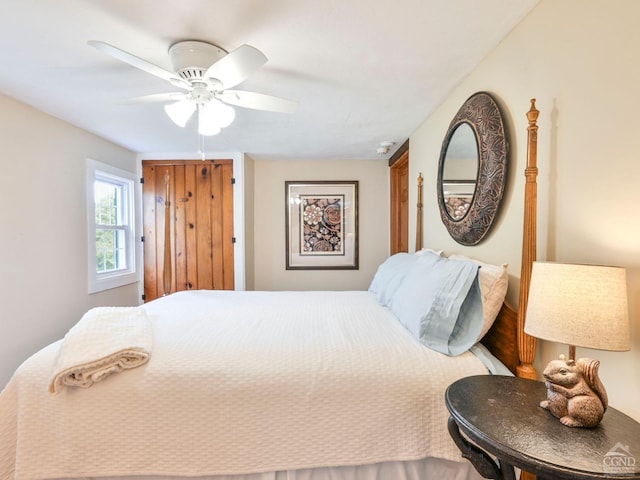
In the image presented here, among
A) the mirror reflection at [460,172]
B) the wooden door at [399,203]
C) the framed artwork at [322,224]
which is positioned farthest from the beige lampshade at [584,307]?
the framed artwork at [322,224]

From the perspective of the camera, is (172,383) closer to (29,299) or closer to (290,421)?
(290,421)

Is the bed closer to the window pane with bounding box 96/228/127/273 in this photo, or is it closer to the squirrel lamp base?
the squirrel lamp base

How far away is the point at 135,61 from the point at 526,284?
73.5 inches

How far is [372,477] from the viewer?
3.76 ft

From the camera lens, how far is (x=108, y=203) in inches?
126

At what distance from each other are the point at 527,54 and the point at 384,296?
1540 millimetres

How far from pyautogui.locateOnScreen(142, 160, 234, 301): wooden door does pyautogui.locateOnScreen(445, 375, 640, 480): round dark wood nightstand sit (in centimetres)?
302

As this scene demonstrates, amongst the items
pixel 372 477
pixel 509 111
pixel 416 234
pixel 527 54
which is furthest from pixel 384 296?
pixel 527 54

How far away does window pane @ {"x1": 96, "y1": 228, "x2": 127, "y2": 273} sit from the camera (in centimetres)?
302

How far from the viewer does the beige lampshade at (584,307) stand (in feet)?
2.47

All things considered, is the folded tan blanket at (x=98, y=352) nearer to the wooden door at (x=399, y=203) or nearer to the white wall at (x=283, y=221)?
the white wall at (x=283, y=221)

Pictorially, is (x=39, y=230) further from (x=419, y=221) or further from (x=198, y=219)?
(x=419, y=221)


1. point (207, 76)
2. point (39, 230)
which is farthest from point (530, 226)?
point (39, 230)

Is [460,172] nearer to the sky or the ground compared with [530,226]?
nearer to the sky
